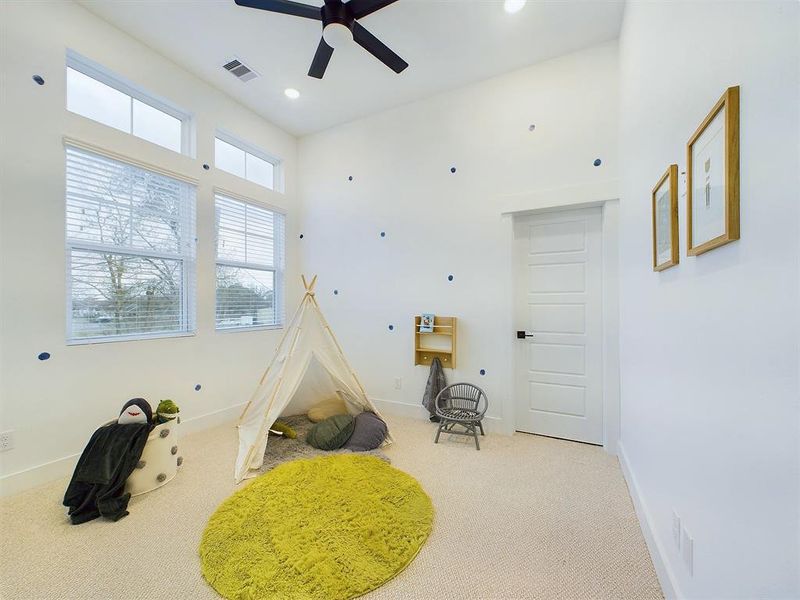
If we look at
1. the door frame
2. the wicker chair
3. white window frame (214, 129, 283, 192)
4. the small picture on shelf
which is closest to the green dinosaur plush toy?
the wicker chair

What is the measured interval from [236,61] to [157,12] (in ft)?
1.91

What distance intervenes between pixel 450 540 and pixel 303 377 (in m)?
1.81

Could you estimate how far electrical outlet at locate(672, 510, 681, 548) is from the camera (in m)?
1.25

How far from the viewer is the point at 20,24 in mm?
2096

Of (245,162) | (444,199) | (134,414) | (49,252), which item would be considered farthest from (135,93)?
(444,199)

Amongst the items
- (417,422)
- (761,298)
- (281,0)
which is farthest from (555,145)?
(417,422)

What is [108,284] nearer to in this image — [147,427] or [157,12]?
[147,427]

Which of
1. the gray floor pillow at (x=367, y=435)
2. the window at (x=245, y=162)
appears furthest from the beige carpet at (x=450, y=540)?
the window at (x=245, y=162)

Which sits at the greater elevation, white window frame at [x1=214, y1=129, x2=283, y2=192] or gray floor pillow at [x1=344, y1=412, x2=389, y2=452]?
white window frame at [x1=214, y1=129, x2=283, y2=192]

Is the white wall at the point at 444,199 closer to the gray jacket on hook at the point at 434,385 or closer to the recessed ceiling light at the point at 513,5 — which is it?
the gray jacket on hook at the point at 434,385

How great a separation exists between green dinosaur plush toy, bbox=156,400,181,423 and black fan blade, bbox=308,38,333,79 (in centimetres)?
264

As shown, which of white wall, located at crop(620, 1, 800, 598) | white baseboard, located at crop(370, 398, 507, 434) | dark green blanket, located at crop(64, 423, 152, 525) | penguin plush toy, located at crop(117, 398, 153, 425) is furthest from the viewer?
white baseboard, located at crop(370, 398, 507, 434)

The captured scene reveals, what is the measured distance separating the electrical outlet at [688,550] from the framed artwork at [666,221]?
39.6 inches

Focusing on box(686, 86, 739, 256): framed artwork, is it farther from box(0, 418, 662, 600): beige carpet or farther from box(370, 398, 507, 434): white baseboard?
box(370, 398, 507, 434): white baseboard
